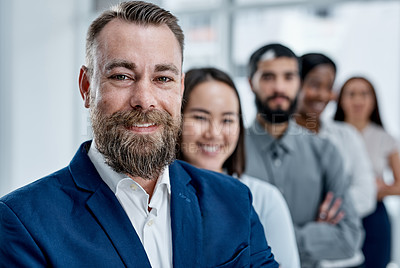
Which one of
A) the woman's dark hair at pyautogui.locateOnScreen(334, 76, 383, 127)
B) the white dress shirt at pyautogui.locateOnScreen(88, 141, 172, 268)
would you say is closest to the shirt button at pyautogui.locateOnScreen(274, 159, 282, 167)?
the white dress shirt at pyautogui.locateOnScreen(88, 141, 172, 268)

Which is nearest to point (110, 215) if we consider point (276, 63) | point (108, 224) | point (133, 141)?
point (108, 224)

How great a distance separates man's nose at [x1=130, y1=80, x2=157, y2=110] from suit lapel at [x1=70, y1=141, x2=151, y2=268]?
0.62 ft

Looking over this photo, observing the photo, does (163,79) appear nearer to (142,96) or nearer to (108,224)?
(142,96)

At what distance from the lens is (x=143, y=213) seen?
1.03 m

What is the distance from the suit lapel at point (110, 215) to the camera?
92 cm

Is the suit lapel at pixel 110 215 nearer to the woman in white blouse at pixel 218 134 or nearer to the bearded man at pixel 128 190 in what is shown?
the bearded man at pixel 128 190

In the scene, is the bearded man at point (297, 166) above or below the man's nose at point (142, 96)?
below

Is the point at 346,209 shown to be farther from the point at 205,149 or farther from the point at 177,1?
the point at 177,1

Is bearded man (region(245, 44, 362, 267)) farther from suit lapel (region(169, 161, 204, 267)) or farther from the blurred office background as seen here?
suit lapel (region(169, 161, 204, 267))

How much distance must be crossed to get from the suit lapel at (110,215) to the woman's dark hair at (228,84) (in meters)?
0.57

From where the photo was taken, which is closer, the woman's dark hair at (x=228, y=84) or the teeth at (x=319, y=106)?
the woman's dark hair at (x=228, y=84)

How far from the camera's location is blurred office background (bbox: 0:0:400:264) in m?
2.32

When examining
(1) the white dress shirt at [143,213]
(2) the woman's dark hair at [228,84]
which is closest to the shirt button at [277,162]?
(2) the woman's dark hair at [228,84]

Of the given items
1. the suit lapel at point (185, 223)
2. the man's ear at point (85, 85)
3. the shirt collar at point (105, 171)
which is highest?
the man's ear at point (85, 85)
